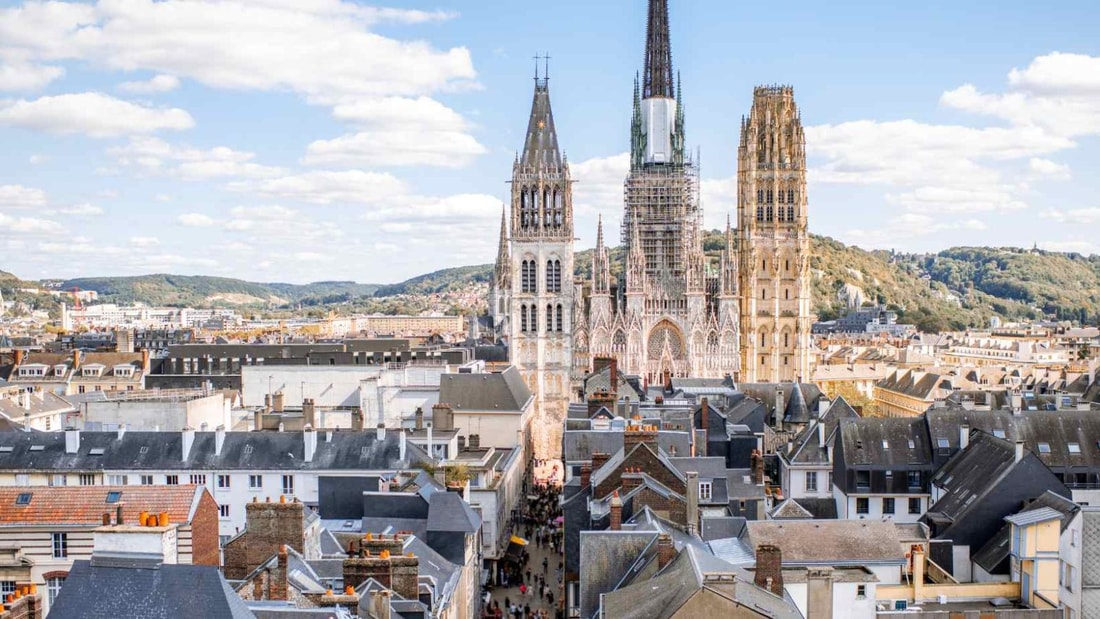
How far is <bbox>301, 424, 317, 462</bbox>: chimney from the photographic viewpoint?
4900 centimetres

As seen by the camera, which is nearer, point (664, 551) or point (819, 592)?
point (664, 551)

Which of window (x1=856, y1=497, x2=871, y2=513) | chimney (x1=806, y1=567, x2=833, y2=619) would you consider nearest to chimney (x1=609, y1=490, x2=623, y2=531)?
chimney (x1=806, y1=567, x2=833, y2=619)

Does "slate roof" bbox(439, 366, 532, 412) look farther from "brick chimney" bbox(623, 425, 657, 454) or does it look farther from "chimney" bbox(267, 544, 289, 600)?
"chimney" bbox(267, 544, 289, 600)

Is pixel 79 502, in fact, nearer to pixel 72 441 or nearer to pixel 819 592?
pixel 72 441

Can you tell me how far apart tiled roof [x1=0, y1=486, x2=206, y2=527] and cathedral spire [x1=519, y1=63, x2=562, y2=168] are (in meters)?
75.3

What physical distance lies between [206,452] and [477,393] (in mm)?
27050

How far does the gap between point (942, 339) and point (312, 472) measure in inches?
6250

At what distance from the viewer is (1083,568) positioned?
33.8 metres

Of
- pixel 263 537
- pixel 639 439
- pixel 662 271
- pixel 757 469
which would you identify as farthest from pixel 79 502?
pixel 662 271

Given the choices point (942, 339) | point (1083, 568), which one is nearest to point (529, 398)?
point (1083, 568)

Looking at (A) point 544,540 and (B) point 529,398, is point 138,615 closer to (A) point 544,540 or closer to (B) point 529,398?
(A) point 544,540

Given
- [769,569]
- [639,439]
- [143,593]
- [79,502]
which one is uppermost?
[143,593]

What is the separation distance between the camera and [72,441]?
48.9 m

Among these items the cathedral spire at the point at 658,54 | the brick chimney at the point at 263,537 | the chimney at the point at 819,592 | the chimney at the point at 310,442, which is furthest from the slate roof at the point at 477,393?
the cathedral spire at the point at 658,54
